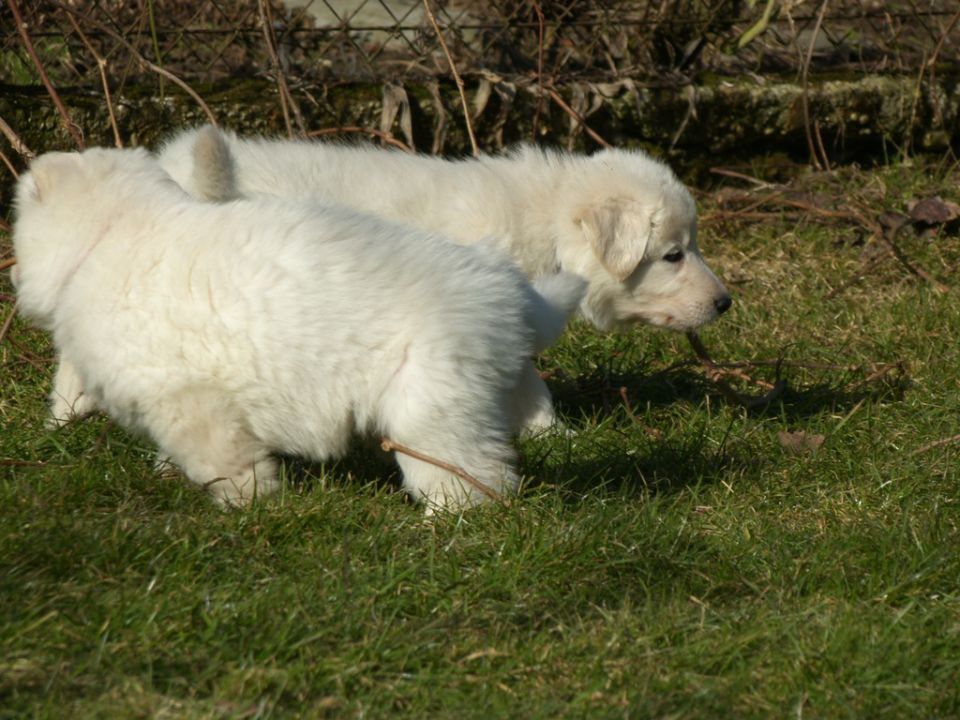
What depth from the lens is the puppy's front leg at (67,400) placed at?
391 centimetres

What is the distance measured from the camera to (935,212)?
639 cm

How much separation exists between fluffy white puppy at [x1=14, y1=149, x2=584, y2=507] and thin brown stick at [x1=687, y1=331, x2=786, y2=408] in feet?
4.39

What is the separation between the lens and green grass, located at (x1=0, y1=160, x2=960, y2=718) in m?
2.49

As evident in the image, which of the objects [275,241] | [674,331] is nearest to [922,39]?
[674,331]

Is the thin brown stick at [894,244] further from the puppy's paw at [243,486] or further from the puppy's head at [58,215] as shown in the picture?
the puppy's head at [58,215]

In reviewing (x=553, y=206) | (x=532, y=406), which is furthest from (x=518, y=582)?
(x=553, y=206)

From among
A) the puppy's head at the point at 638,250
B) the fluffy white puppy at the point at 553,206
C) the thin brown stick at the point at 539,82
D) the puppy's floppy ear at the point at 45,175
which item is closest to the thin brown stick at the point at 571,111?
the thin brown stick at the point at 539,82

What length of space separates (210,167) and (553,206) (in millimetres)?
1463

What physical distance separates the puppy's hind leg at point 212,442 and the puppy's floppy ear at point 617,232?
2100 mm

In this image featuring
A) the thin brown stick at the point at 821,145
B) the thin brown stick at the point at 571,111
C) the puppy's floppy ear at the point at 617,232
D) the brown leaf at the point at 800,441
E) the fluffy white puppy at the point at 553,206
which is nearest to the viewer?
the brown leaf at the point at 800,441

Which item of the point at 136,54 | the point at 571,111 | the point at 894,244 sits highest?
the point at 136,54

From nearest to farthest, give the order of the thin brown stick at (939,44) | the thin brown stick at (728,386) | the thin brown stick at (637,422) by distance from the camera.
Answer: the thin brown stick at (637,422) < the thin brown stick at (728,386) < the thin brown stick at (939,44)

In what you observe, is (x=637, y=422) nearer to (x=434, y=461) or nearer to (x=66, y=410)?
(x=434, y=461)

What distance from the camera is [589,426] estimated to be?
4.35 metres
